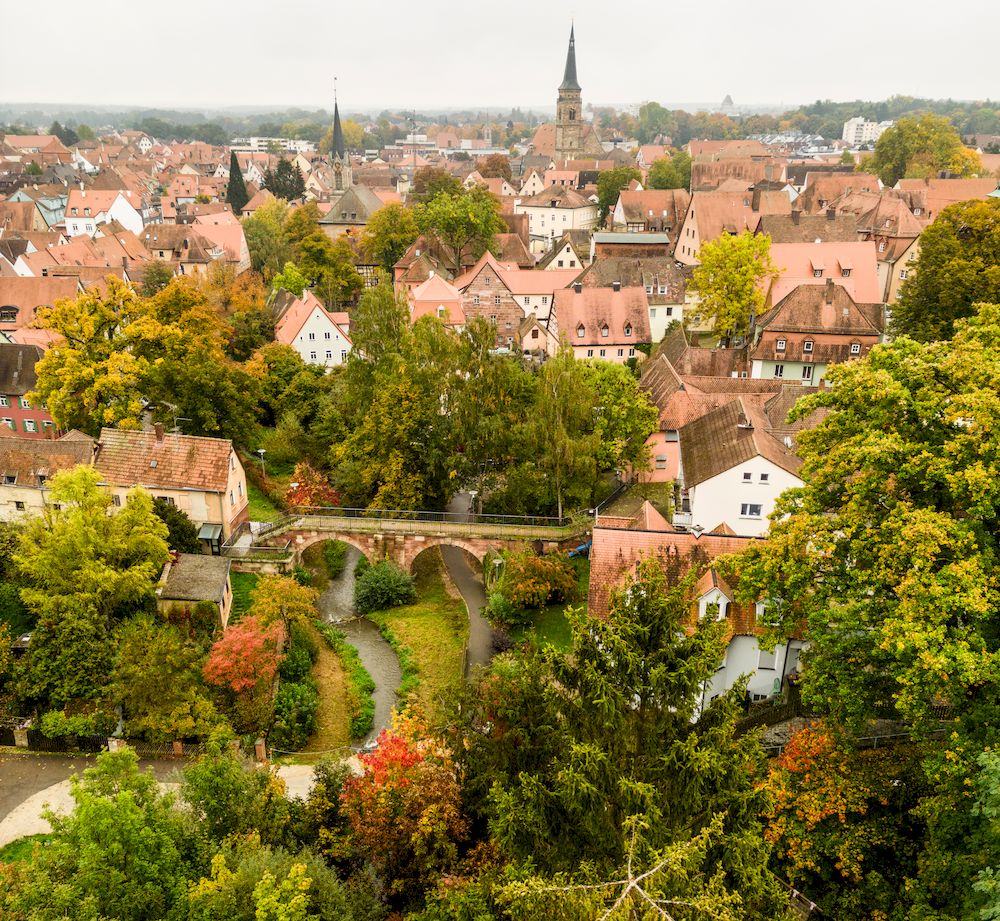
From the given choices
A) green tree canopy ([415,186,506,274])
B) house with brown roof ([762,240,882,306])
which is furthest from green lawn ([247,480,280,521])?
green tree canopy ([415,186,506,274])

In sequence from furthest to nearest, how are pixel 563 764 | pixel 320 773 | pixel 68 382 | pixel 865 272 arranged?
pixel 865 272 < pixel 68 382 < pixel 320 773 < pixel 563 764

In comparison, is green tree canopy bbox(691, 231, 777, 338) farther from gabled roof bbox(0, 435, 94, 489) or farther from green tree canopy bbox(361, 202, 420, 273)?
gabled roof bbox(0, 435, 94, 489)

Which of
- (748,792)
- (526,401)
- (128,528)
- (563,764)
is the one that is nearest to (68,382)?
(128,528)

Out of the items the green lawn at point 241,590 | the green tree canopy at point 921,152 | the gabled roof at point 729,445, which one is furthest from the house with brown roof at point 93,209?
the green tree canopy at point 921,152

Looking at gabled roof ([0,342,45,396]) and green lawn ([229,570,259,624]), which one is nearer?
green lawn ([229,570,259,624])

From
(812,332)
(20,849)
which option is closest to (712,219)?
(812,332)

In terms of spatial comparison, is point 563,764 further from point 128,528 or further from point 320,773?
point 128,528

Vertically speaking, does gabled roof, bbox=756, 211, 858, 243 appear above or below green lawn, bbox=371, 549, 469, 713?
above
